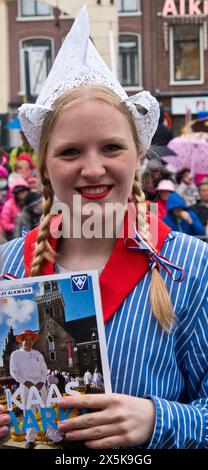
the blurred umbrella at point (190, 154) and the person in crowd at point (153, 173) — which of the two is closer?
the person in crowd at point (153, 173)

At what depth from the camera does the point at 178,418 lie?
131 cm

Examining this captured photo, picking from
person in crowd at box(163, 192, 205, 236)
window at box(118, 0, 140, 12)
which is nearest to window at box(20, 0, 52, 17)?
window at box(118, 0, 140, 12)

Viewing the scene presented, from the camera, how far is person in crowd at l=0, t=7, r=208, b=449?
134 cm

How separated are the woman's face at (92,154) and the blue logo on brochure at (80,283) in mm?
175

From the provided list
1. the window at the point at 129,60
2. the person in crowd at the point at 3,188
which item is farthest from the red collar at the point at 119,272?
the window at the point at 129,60

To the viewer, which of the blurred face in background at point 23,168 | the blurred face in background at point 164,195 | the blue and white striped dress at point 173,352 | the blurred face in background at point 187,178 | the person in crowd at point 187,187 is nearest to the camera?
the blue and white striped dress at point 173,352

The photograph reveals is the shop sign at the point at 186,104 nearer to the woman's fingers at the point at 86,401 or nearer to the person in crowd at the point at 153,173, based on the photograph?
the person in crowd at the point at 153,173

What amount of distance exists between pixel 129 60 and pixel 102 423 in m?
20.2

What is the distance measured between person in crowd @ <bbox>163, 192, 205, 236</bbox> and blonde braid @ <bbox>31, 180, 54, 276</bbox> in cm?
417

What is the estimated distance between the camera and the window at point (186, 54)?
67.2 ft

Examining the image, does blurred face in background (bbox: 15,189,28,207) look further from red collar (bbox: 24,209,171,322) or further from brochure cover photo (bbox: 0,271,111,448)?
brochure cover photo (bbox: 0,271,111,448)

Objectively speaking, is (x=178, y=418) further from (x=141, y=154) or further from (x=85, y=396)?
(x=141, y=154)

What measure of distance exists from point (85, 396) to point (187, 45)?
20.4m

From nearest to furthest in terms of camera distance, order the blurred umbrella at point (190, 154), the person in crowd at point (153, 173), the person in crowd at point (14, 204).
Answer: the person in crowd at point (153, 173) → the person in crowd at point (14, 204) → the blurred umbrella at point (190, 154)
